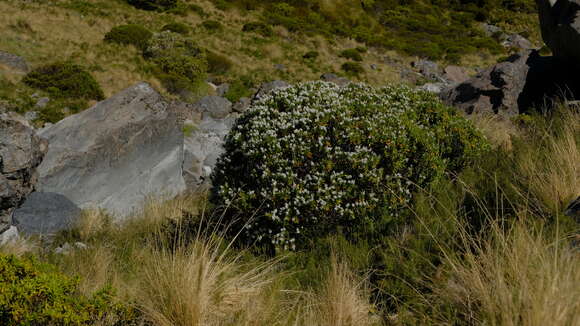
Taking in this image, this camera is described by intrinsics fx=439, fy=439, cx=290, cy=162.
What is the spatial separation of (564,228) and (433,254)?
1.06 meters

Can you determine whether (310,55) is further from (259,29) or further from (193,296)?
(193,296)

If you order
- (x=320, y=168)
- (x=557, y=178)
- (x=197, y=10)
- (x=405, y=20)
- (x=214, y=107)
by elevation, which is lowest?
(x=214, y=107)

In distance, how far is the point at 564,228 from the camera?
11.8 ft

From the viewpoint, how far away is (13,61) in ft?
52.8

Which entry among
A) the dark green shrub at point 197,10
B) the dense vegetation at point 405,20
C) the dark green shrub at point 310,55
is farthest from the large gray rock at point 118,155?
the dense vegetation at point 405,20

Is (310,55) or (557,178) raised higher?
(557,178)

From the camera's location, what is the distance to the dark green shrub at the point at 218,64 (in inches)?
880

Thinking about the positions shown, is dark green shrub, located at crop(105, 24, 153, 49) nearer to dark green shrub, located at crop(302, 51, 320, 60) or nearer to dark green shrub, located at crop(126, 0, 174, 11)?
dark green shrub, located at crop(126, 0, 174, 11)

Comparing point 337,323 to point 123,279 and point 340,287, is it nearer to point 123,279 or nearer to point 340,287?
point 340,287

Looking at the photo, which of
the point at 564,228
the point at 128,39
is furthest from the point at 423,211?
the point at 128,39

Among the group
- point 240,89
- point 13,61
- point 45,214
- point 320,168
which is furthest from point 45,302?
point 240,89

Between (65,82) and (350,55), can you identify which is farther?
(350,55)

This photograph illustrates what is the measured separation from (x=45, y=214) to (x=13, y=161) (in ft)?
3.38

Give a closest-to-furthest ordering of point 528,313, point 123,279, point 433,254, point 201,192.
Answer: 1. point 528,313
2. point 433,254
3. point 123,279
4. point 201,192
